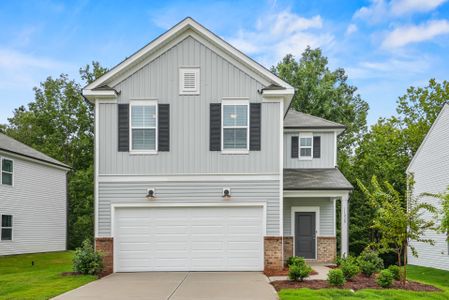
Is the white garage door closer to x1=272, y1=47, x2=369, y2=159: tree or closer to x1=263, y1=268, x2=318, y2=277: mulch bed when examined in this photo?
x1=263, y1=268, x2=318, y2=277: mulch bed

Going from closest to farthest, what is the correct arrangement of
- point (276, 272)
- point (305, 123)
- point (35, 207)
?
point (276, 272), point (305, 123), point (35, 207)

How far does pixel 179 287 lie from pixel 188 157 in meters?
4.69

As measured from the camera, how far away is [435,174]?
21.3 m

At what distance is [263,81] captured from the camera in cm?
1541

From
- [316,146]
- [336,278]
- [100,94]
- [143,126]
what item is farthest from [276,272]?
[100,94]

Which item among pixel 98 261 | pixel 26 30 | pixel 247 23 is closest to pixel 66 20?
pixel 26 30

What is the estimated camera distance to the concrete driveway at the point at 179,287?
10553 mm

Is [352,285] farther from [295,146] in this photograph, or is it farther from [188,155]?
[295,146]

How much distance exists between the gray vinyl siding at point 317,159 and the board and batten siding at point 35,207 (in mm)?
13289

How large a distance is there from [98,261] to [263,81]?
7597 mm

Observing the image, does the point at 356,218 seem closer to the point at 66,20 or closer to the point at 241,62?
the point at 241,62

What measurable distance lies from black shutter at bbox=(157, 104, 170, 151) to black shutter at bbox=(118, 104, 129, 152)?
103 cm

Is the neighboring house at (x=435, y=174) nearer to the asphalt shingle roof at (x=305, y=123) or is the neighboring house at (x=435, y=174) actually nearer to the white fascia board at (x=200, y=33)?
the asphalt shingle roof at (x=305, y=123)

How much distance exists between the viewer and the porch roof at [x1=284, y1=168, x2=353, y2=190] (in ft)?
54.9
